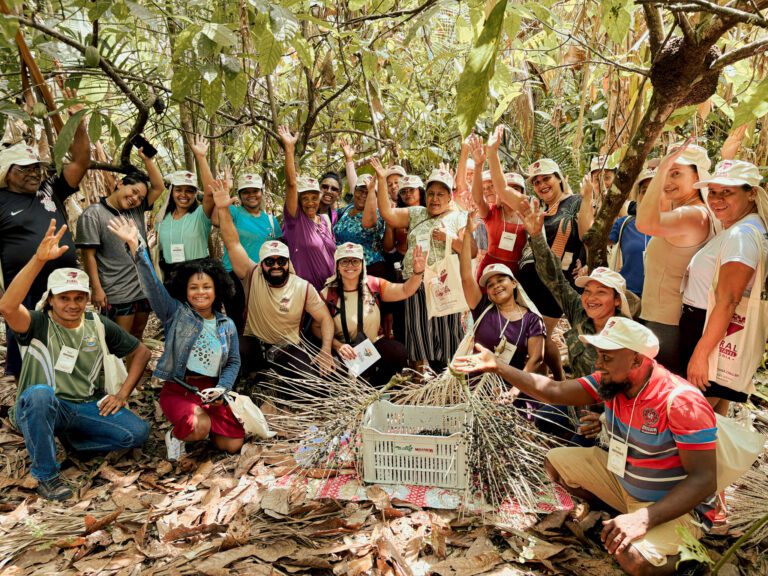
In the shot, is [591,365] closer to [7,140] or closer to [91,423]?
[91,423]

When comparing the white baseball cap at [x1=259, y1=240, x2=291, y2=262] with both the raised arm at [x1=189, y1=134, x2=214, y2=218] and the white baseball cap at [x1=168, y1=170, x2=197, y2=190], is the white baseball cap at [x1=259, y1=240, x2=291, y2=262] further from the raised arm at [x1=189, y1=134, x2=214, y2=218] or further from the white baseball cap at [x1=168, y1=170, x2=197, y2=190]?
the white baseball cap at [x1=168, y1=170, x2=197, y2=190]

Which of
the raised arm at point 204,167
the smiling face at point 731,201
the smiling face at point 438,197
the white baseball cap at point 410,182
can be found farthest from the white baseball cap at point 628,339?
the raised arm at point 204,167

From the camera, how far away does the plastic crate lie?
8.18ft

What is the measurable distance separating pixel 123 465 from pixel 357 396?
4.78 ft

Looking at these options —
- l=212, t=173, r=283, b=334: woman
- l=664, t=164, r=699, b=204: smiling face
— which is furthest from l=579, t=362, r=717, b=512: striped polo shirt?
l=212, t=173, r=283, b=334: woman

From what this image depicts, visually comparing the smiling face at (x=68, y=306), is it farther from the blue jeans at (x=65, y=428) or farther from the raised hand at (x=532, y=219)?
the raised hand at (x=532, y=219)

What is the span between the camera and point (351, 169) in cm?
447

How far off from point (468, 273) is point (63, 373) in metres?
2.33

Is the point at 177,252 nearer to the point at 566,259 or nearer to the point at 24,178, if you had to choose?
the point at 24,178

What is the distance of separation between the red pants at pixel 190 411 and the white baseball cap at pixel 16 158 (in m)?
1.47

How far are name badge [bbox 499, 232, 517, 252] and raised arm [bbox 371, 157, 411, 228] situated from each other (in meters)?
0.64

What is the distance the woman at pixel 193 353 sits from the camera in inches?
124

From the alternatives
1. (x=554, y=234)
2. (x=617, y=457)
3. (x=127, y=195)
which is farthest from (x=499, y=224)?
(x=127, y=195)

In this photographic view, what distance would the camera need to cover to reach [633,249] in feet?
10.6
